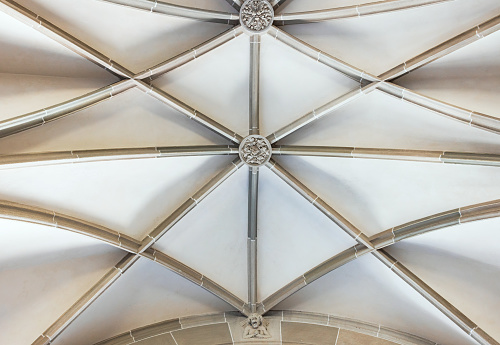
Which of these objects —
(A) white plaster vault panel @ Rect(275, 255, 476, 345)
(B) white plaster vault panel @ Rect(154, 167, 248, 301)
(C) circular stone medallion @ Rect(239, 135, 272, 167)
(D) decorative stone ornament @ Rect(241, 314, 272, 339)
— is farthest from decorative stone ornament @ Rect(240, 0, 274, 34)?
(D) decorative stone ornament @ Rect(241, 314, 272, 339)

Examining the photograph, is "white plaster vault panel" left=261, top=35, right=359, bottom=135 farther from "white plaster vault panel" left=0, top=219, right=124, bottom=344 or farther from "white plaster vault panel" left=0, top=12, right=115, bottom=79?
"white plaster vault panel" left=0, top=219, right=124, bottom=344

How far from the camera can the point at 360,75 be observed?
32.6 ft

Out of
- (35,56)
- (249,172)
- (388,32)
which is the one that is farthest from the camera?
(249,172)

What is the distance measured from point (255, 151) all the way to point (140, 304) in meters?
2.93

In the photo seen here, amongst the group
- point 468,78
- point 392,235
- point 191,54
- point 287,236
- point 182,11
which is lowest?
point 392,235

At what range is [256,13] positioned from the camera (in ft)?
32.2

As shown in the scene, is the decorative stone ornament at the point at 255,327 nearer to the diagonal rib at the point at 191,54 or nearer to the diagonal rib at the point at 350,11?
the diagonal rib at the point at 191,54

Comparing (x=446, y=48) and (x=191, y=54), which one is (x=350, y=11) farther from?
(x=191, y=54)

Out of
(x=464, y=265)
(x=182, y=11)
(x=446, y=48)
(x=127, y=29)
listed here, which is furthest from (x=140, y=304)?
(x=446, y=48)

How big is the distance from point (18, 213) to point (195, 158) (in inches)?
106

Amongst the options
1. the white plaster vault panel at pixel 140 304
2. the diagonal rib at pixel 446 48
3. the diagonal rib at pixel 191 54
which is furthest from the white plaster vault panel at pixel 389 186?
the white plaster vault panel at pixel 140 304

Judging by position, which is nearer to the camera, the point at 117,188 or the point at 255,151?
the point at 117,188

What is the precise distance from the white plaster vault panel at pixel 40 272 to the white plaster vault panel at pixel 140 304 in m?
0.34

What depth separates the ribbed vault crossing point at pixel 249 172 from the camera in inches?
370
